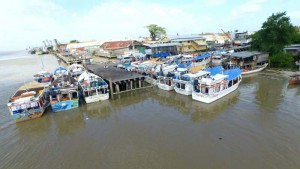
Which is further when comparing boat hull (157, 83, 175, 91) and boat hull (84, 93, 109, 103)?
boat hull (157, 83, 175, 91)

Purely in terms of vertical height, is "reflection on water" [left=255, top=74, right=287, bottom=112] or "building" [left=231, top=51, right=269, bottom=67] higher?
"building" [left=231, top=51, right=269, bottom=67]

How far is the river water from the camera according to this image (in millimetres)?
14592

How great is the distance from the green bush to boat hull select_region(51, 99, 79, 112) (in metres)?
38.1


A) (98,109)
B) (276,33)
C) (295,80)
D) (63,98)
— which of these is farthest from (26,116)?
(276,33)

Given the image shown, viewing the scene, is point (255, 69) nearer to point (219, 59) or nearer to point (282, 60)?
point (282, 60)

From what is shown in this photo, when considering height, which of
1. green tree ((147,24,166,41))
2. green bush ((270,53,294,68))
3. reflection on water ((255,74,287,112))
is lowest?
reflection on water ((255,74,287,112))

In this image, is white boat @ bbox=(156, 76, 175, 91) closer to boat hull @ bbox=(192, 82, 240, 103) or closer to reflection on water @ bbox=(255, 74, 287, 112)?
boat hull @ bbox=(192, 82, 240, 103)

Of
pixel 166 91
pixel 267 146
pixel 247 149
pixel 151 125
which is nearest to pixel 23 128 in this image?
pixel 151 125

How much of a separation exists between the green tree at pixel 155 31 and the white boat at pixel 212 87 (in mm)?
67212

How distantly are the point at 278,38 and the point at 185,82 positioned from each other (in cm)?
2680

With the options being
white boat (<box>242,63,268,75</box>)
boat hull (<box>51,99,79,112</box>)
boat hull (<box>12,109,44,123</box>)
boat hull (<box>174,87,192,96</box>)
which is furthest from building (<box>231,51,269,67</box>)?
boat hull (<box>12,109,44,123</box>)

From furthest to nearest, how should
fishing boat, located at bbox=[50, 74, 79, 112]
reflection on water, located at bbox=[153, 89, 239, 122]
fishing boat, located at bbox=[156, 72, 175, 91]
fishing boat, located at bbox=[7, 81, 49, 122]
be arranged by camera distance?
fishing boat, located at bbox=[156, 72, 175, 91]
fishing boat, located at bbox=[50, 74, 79, 112]
fishing boat, located at bbox=[7, 81, 49, 122]
reflection on water, located at bbox=[153, 89, 239, 122]

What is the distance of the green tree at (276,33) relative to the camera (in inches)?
1546

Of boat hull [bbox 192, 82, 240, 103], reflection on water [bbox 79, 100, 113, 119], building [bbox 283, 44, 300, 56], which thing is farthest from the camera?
building [bbox 283, 44, 300, 56]
